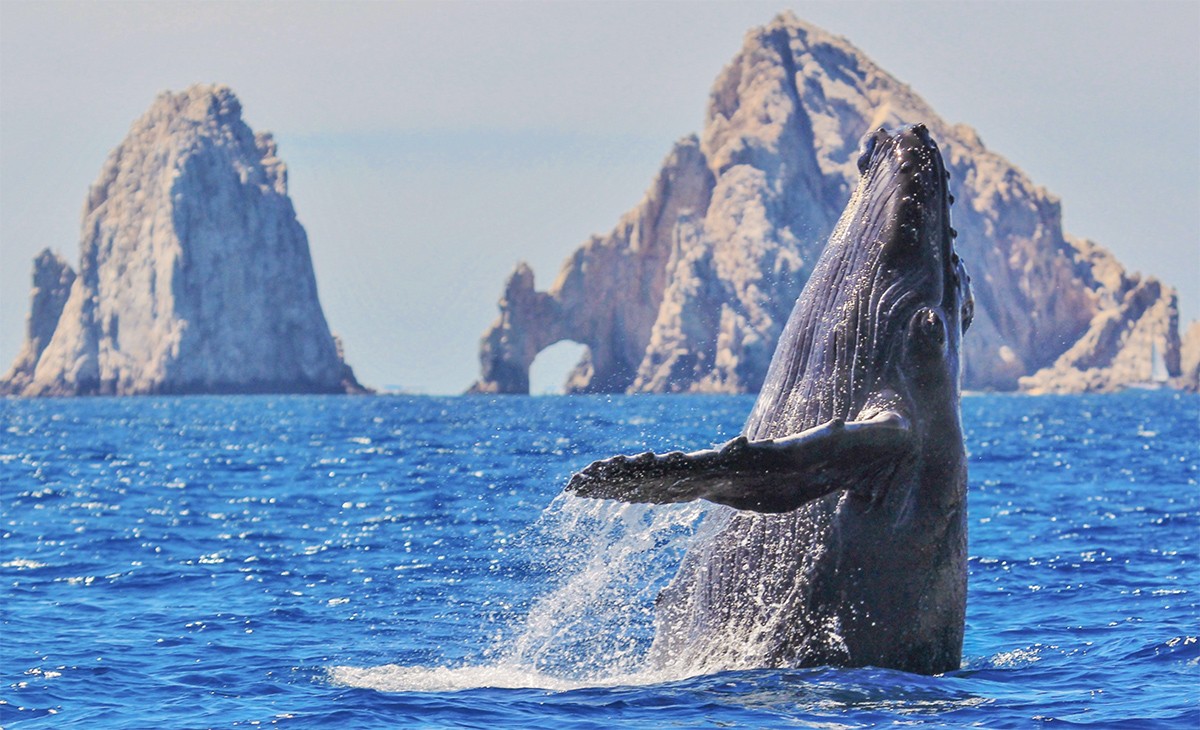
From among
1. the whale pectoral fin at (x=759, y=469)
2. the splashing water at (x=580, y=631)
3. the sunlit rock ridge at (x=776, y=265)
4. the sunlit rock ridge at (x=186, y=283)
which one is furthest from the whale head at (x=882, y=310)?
the sunlit rock ridge at (x=186, y=283)

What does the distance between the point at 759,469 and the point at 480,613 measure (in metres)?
6.37

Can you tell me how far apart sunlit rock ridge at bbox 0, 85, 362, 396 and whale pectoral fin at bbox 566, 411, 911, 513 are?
13789 cm

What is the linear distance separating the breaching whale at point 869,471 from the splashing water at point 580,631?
474 millimetres

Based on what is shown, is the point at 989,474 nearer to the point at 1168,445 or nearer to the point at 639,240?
the point at 1168,445

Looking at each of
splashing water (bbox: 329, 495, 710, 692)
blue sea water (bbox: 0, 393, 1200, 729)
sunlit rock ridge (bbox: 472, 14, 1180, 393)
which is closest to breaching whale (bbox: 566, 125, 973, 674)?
blue sea water (bbox: 0, 393, 1200, 729)

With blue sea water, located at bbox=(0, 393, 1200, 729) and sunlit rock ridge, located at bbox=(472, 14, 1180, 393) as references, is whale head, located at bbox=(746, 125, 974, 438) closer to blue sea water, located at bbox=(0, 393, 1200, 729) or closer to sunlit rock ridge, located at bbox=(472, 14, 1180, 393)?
blue sea water, located at bbox=(0, 393, 1200, 729)

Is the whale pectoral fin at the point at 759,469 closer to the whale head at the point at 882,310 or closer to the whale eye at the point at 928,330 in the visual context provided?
the whale head at the point at 882,310

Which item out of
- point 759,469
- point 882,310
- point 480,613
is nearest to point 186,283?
point 480,613

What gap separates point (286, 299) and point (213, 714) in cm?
14501

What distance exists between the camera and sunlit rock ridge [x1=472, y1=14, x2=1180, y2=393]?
133 m

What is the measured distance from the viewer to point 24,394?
150m

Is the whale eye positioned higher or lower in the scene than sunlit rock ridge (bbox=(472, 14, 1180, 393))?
lower

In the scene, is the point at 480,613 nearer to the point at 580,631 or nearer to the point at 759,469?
the point at 580,631

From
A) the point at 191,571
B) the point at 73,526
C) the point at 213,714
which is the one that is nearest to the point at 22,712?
the point at 213,714
